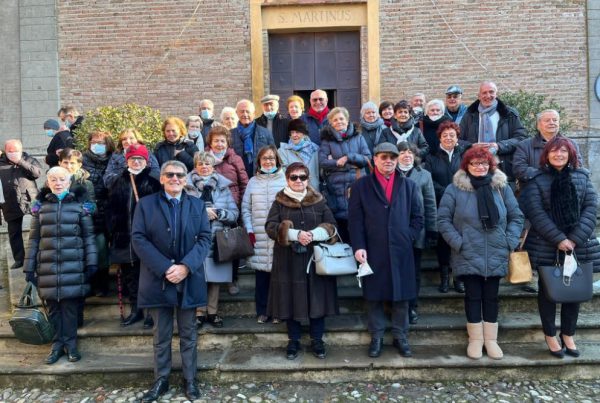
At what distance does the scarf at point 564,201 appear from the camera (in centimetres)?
414

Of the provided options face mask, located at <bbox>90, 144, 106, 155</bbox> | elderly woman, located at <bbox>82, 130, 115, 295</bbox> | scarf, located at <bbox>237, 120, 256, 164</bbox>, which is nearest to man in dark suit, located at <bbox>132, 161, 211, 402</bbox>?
elderly woman, located at <bbox>82, 130, 115, 295</bbox>

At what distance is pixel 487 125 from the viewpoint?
18.6 ft

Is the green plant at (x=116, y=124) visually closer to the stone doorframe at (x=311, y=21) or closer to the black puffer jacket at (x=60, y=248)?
the black puffer jacket at (x=60, y=248)

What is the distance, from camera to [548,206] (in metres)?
4.26

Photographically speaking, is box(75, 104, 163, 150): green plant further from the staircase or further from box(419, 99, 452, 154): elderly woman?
box(419, 99, 452, 154): elderly woman

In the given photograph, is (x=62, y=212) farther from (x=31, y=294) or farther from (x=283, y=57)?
(x=283, y=57)

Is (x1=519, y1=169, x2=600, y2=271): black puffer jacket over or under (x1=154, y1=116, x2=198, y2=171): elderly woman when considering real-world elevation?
under

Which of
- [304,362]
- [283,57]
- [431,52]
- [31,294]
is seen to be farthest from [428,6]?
[31,294]

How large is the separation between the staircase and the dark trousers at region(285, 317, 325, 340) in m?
0.21

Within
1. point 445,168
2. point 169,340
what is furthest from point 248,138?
point 169,340

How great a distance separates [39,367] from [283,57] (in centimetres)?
809

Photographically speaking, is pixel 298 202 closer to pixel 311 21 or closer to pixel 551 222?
pixel 551 222

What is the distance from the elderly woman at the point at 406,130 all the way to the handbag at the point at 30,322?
4.15m

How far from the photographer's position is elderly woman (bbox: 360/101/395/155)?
549cm
